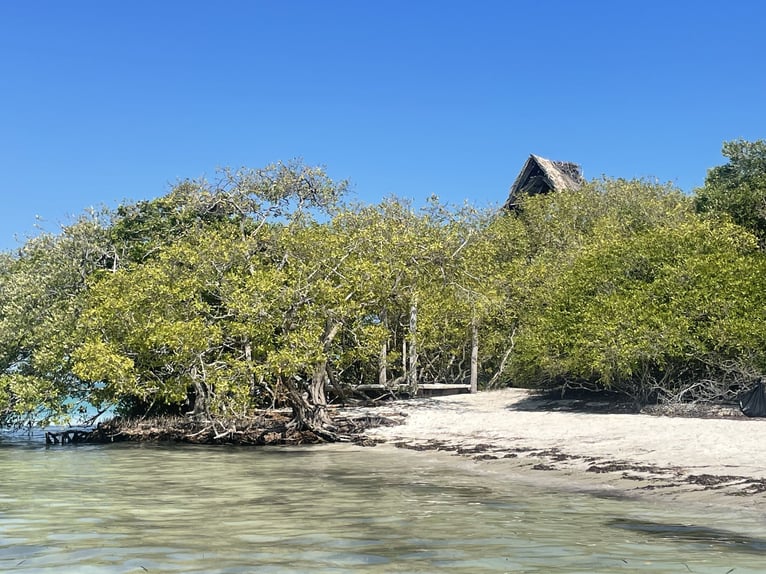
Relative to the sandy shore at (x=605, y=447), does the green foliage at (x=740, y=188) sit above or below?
above

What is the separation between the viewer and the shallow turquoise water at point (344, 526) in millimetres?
7172

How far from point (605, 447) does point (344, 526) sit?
9835mm

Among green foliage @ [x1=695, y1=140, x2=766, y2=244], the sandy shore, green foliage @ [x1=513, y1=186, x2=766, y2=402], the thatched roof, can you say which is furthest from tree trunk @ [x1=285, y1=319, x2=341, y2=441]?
the thatched roof

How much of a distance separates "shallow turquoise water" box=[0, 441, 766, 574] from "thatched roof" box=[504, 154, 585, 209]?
36539 mm

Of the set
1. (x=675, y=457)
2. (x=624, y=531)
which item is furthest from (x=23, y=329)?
(x=624, y=531)

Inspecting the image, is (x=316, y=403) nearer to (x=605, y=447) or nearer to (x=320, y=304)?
(x=320, y=304)

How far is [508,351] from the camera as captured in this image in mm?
33625

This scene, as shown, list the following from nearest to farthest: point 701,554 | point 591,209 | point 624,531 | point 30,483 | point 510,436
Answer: point 701,554 < point 624,531 < point 30,483 < point 510,436 < point 591,209

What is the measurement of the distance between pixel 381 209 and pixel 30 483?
74.9 feet

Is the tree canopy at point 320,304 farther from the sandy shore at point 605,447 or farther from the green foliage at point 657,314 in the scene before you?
the sandy shore at point 605,447

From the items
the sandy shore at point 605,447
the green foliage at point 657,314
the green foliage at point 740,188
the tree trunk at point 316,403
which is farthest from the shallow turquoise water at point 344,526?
the green foliage at point 740,188

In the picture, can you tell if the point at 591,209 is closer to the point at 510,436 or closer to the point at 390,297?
the point at 390,297

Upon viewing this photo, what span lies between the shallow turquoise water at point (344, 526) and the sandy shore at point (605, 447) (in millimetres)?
1404

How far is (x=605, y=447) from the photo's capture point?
17.4 meters
